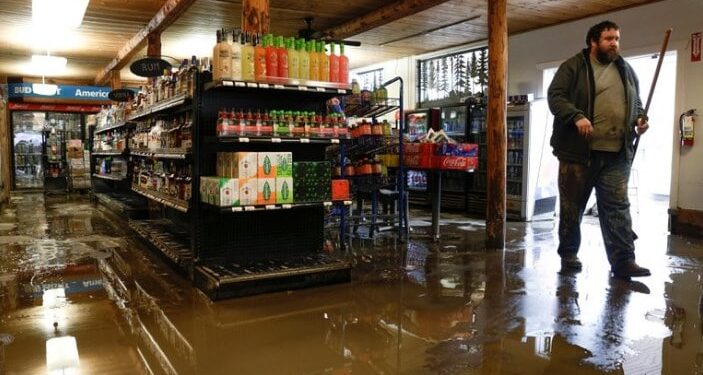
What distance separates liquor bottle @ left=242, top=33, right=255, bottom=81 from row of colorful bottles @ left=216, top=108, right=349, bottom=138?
29 centimetres

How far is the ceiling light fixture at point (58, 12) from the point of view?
693 centimetres

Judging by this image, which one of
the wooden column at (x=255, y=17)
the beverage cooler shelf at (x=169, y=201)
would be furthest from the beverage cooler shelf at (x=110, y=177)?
the wooden column at (x=255, y=17)

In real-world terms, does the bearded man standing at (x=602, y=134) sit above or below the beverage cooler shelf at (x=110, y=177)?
above

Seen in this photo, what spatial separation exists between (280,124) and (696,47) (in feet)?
19.1

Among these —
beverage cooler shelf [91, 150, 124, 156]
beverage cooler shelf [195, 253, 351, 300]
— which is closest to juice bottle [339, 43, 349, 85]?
beverage cooler shelf [195, 253, 351, 300]

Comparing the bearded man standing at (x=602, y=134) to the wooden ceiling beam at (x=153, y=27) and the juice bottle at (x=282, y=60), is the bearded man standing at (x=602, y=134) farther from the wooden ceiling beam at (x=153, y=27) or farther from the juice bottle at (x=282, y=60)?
the wooden ceiling beam at (x=153, y=27)

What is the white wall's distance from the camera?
7191mm

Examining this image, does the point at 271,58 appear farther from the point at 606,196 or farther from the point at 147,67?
the point at 147,67

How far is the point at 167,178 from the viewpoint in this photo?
557cm

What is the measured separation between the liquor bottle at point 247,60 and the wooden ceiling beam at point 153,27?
363cm

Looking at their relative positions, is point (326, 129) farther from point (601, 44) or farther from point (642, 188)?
point (642, 188)

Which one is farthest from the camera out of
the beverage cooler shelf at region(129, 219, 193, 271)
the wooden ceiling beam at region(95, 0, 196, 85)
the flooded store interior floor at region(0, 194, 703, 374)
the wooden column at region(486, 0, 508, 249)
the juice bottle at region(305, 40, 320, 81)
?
the wooden ceiling beam at region(95, 0, 196, 85)

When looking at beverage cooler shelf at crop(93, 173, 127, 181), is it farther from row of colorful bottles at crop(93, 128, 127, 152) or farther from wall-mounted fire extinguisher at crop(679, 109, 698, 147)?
wall-mounted fire extinguisher at crop(679, 109, 698, 147)

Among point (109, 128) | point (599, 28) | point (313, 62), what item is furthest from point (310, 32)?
point (599, 28)
